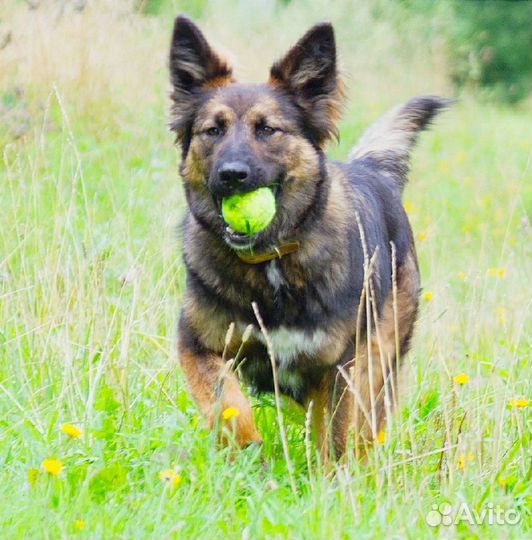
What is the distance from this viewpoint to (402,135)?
5.44m

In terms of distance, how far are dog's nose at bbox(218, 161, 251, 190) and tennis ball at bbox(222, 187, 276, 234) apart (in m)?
0.06

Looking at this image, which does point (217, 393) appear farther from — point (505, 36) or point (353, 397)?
point (505, 36)

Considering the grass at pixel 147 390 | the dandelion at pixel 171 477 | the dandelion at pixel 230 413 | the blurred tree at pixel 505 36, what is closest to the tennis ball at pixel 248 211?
the grass at pixel 147 390

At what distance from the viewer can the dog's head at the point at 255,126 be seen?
4.17 meters

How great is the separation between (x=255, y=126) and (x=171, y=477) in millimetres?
1692

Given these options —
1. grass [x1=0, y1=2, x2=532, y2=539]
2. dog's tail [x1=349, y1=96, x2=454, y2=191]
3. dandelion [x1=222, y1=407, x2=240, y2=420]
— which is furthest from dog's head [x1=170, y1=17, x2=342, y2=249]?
dog's tail [x1=349, y1=96, x2=454, y2=191]

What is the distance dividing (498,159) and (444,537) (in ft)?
32.7

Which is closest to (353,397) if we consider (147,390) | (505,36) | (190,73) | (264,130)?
(147,390)

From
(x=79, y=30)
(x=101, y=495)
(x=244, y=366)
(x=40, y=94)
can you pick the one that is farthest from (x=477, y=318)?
(x=79, y=30)

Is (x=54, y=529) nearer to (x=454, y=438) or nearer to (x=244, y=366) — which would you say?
(x=244, y=366)

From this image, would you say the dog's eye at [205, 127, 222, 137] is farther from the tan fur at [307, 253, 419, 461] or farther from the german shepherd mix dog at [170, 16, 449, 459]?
the tan fur at [307, 253, 419, 461]

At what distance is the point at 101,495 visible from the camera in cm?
341

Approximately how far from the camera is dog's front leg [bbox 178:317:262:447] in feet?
12.3

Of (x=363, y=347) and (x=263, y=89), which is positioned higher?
(x=263, y=89)
